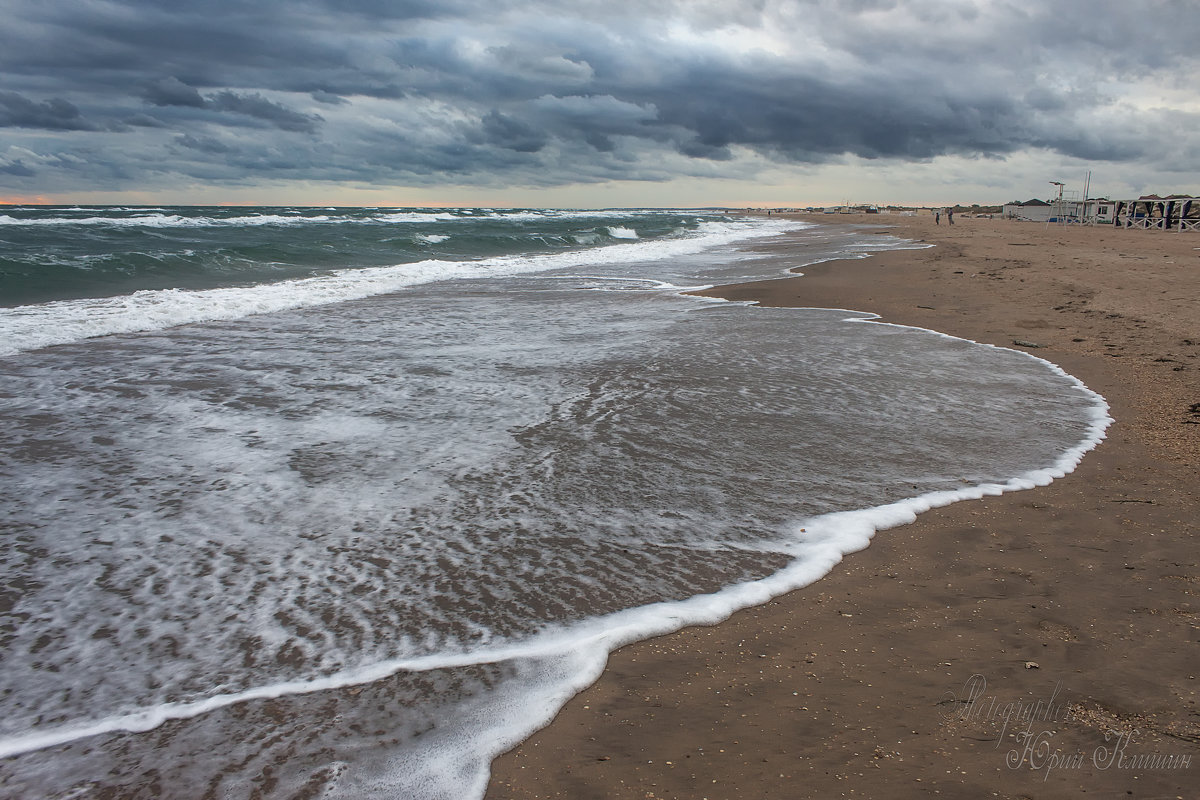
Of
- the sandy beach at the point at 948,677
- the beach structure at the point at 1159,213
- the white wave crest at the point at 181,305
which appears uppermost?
the beach structure at the point at 1159,213

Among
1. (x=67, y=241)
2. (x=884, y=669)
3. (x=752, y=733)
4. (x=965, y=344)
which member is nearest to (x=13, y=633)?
(x=752, y=733)

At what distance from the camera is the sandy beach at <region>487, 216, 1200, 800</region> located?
85.7 inches

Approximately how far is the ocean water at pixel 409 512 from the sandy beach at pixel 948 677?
0.19 metres

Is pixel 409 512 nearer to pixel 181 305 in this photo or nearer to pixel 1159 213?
pixel 181 305

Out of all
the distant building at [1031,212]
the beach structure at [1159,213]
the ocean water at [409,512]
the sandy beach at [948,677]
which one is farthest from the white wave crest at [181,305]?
the distant building at [1031,212]

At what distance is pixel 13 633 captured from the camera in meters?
3.01

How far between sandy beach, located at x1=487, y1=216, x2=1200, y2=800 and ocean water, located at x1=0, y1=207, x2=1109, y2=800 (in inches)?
7.6

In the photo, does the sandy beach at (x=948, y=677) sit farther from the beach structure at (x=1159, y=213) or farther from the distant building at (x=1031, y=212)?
the distant building at (x=1031, y=212)

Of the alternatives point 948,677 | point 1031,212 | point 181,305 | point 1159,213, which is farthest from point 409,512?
point 1031,212

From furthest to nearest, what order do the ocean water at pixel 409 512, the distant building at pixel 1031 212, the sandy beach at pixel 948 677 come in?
1. the distant building at pixel 1031 212
2. the ocean water at pixel 409 512
3. the sandy beach at pixel 948 677

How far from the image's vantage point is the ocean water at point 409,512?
2480 millimetres

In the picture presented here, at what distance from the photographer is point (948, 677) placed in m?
2.62

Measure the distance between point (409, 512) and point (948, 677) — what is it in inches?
111

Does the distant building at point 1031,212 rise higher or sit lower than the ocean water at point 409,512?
higher
